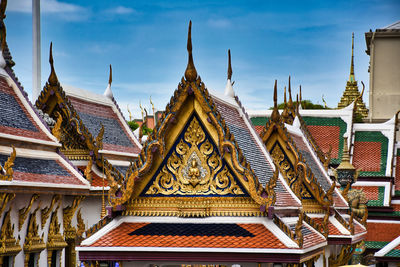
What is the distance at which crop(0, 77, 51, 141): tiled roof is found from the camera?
16242 millimetres

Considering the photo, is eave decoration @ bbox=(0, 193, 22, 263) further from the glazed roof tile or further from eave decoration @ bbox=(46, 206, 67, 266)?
the glazed roof tile

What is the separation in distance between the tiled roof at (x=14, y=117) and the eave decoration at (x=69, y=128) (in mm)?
1743

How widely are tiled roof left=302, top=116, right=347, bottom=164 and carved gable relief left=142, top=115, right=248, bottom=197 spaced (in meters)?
22.1

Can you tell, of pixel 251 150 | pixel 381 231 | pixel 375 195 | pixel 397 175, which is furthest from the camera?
pixel 397 175

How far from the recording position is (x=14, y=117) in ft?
55.2

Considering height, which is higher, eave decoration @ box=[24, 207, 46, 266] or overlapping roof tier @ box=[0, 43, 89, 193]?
overlapping roof tier @ box=[0, 43, 89, 193]

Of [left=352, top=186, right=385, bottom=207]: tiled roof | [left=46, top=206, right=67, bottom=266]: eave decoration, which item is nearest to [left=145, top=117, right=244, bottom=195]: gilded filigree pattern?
[left=46, top=206, right=67, bottom=266]: eave decoration

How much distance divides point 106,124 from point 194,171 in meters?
11.5

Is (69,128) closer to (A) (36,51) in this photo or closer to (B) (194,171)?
(A) (36,51)

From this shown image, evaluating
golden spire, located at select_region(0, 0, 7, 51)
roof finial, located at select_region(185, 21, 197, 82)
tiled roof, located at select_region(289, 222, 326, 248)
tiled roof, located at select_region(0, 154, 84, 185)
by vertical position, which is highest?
golden spire, located at select_region(0, 0, 7, 51)

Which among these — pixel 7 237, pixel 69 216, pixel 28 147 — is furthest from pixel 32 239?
pixel 69 216

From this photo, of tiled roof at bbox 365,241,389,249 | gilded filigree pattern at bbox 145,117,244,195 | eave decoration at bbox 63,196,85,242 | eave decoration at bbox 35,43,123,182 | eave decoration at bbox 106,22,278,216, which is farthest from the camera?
tiled roof at bbox 365,241,389,249

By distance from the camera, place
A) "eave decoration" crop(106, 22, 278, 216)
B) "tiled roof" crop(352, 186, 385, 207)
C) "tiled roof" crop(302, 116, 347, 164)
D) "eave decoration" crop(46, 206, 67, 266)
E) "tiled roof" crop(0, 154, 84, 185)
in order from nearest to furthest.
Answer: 1. "eave decoration" crop(106, 22, 278, 216)
2. "tiled roof" crop(0, 154, 84, 185)
3. "eave decoration" crop(46, 206, 67, 266)
4. "tiled roof" crop(352, 186, 385, 207)
5. "tiled roof" crop(302, 116, 347, 164)

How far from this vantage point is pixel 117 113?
80.0 ft
